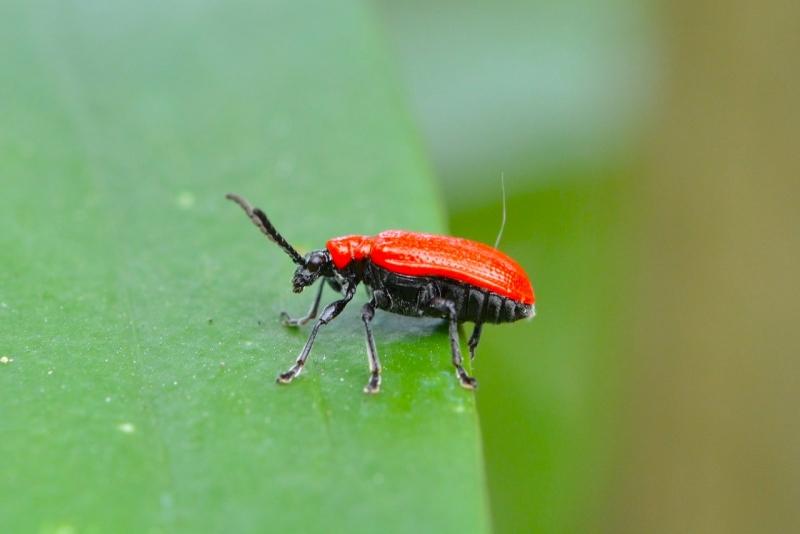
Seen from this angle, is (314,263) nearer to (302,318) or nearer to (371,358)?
(302,318)

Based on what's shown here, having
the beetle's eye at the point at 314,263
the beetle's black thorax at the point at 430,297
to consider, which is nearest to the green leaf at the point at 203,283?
the beetle's black thorax at the point at 430,297

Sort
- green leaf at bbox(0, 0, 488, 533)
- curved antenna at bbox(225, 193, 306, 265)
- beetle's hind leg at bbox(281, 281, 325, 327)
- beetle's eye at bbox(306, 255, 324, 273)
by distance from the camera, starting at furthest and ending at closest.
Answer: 1. beetle's eye at bbox(306, 255, 324, 273)
2. beetle's hind leg at bbox(281, 281, 325, 327)
3. curved antenna at bbox(225, 193, 306, 265)
4. green leaf at bbox(0, 0, 488, 533)

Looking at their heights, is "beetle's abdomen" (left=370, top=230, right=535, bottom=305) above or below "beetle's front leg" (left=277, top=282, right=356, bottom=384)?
above

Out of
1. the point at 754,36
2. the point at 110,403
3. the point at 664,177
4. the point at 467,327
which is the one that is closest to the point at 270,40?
the point at 467,327

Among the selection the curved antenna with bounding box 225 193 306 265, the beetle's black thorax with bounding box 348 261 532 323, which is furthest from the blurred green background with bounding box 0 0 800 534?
the curved antenna with bounding box 225 193 306 265

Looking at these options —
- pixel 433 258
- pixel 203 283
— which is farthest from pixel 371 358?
pixel 203 283

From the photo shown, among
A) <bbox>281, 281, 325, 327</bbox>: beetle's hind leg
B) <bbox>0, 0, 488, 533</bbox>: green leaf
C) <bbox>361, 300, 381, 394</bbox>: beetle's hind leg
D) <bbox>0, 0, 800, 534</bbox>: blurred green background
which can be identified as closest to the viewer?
<bbox>0, 0, 488, 533</bbox>: green leaf

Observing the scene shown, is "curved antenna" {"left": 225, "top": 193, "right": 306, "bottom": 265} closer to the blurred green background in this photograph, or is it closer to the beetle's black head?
the beetle's black head
